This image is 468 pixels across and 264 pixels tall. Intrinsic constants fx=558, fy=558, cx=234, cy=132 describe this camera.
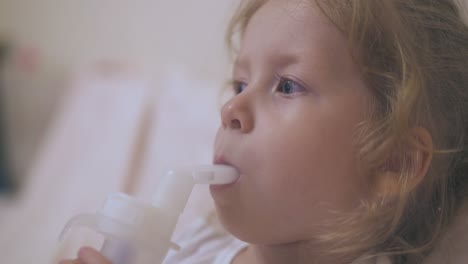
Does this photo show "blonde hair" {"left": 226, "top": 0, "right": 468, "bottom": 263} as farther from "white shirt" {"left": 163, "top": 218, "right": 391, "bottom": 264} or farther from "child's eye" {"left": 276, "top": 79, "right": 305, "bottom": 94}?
"white shirt" {"left": 163, "top": 218, "right": 391, "bottom": 264}

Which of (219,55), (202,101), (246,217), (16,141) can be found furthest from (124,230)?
(16,141)

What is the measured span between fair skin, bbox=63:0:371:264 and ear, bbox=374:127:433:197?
2 cm

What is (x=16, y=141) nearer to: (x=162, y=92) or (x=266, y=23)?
(x=162, y=92)

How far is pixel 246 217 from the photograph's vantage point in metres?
0.57

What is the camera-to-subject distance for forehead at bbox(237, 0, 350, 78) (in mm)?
552

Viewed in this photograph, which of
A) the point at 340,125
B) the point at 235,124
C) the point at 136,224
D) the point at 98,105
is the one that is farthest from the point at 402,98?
the point at 98,105

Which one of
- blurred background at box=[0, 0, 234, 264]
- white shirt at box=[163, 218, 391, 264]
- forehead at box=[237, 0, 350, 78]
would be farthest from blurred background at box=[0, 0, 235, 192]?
forehead at box=[237, 0, 350, 78]

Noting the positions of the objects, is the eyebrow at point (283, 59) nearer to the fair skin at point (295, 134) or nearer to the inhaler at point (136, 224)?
the fair skin at point (295, 134)

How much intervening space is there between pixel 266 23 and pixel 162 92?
2.42 ft

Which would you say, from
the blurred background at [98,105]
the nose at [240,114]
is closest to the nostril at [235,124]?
the nose at [240,114]

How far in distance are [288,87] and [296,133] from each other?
52mm

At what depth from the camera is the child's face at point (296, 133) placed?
0.55m

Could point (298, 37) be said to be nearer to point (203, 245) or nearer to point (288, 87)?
point (288, 87)

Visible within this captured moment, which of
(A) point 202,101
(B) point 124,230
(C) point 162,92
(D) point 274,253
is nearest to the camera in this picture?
(B) point 124,230
